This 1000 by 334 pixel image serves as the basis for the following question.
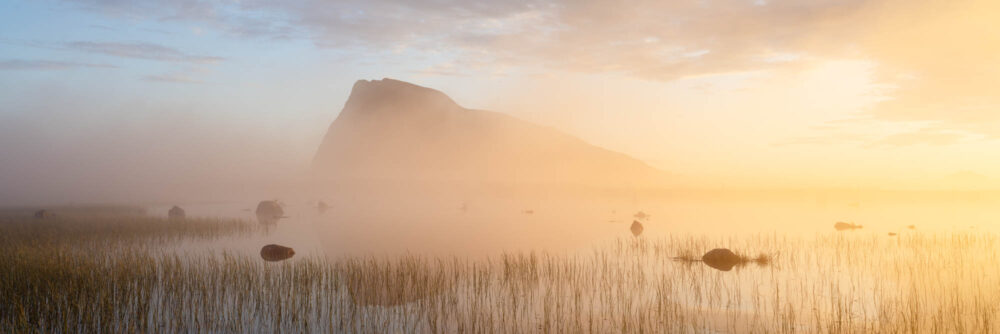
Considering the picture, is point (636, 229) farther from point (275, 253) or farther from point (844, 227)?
point (275, 253)

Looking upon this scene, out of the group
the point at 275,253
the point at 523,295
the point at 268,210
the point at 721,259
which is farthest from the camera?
the point at 268,210

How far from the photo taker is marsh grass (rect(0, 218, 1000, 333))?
510 inches

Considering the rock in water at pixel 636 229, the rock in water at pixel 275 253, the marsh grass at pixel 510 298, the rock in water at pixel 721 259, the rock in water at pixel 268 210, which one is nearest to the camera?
the marsh grass at pixel 510 298

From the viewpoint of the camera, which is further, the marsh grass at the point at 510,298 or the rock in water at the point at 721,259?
the rock in water at the point at 721,259

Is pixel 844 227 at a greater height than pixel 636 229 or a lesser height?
greater

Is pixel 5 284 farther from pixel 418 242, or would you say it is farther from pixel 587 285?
pixel 418 242

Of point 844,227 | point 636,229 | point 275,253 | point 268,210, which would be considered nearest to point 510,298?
point 275,253

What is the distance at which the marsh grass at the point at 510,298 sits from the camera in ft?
42.5

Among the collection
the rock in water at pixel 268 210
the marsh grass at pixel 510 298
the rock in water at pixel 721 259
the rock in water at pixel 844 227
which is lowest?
the marsh grass at pixel 510 298

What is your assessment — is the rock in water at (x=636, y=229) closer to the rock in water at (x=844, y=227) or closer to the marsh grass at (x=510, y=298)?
the rock in water at (x=844, y=227)

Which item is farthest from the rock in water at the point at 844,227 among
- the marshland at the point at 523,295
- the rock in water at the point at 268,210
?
the rock in water at the point at 268,210

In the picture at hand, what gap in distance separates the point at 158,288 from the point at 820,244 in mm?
27447

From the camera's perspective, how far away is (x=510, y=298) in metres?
15.9

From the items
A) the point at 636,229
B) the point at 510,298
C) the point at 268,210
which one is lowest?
the point at 510,298
